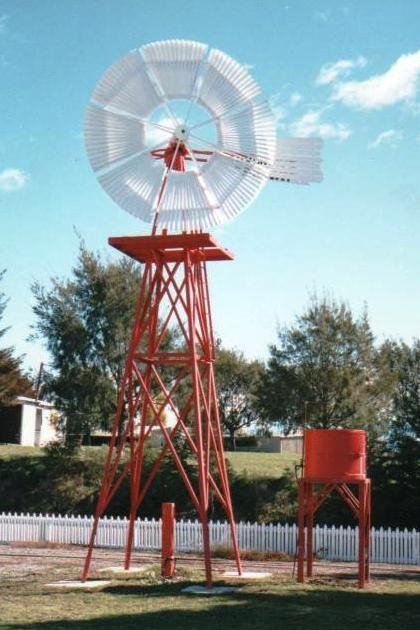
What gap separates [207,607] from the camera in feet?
45.9

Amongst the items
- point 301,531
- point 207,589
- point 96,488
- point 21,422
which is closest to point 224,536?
point 301,531

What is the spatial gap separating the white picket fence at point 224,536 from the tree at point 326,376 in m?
6.24

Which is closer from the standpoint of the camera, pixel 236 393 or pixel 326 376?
pixel 326 376

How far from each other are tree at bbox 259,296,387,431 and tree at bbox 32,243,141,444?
6.77m

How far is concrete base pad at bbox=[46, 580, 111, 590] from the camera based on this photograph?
16.6 metres

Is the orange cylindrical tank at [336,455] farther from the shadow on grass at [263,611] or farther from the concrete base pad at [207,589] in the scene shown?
the concrete base pad at [207,589]

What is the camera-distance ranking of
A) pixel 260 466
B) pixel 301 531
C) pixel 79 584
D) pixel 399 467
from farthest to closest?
pixel 260 466 < pixel 399 467 < pixel 301 531 < pixel 79 584

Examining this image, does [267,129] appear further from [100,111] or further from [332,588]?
[332,588]

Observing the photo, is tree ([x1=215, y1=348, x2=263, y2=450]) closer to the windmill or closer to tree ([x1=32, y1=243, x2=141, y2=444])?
tree ([x1=32, y1=243, x2=141, y2=444])

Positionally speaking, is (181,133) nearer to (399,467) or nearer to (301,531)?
(301,531)

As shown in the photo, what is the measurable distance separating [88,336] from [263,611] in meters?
22.8

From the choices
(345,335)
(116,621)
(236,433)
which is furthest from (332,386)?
(236,433)

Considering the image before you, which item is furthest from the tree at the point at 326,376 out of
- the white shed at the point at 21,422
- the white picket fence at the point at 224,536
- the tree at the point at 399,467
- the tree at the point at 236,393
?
the tree at the point at 236,393

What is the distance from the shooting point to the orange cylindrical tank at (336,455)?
1716cm
